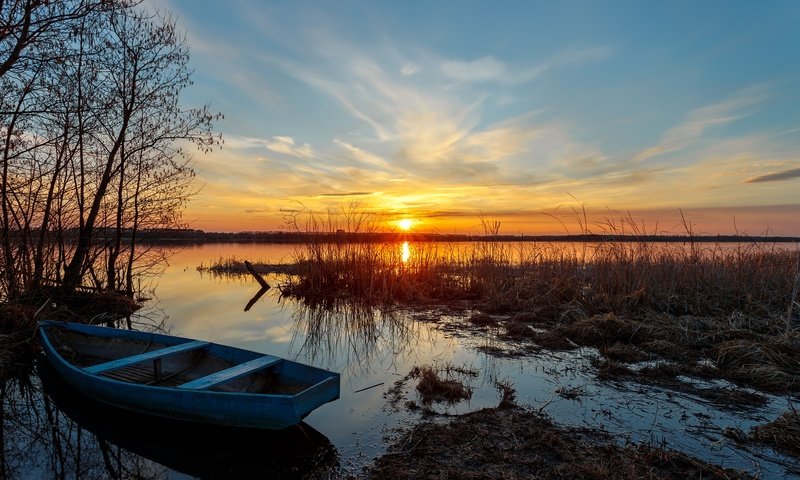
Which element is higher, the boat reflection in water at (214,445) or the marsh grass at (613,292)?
the marsh grass at (613,292)

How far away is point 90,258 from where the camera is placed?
9.84 m

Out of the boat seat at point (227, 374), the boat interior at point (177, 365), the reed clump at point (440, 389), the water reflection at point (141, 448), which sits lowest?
the water reflection at point (141, 448)

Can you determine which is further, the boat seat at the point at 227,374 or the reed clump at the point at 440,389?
the reed clump at the point at 440,389

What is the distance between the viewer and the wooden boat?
332cm

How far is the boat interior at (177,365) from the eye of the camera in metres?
4.09

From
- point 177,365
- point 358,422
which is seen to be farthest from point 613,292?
point 177,365

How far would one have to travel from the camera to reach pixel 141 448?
11.7 feet

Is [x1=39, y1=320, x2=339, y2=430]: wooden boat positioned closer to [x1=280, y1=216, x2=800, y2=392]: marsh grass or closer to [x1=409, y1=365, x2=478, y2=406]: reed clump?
[x1=409, y1=365, x2=478, y2=406]: reed clump

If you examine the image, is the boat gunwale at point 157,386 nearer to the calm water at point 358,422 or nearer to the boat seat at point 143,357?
the boat seat at point 143,357

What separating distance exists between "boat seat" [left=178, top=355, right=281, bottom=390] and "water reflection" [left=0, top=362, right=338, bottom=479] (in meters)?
0.41

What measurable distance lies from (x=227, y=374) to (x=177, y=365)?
1.54 m

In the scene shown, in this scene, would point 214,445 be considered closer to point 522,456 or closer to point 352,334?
point 522,456

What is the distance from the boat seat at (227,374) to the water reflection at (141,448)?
41 centimetres

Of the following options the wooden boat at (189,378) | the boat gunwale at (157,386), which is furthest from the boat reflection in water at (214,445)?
the boat gunwale at (157,386)
